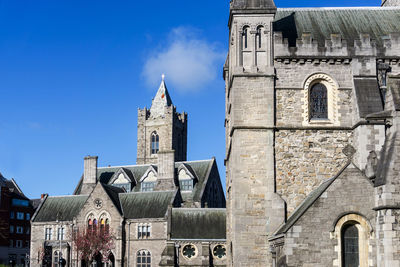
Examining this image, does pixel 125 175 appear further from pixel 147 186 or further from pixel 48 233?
pixel 48 233

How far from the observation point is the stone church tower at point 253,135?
82.2 ft

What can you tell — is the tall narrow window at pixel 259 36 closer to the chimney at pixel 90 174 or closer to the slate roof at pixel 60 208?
the slate roof at pixel 60 208

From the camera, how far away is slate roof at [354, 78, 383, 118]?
83.4 feet

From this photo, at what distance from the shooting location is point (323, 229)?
70.0ft

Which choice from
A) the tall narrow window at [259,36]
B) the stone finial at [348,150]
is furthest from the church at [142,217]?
the stone finial at [348,150]

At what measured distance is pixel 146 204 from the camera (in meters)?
65.6

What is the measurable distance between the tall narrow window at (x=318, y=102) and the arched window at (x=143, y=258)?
39370 millimetres

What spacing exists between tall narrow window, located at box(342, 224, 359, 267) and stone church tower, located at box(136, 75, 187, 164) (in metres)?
77.7

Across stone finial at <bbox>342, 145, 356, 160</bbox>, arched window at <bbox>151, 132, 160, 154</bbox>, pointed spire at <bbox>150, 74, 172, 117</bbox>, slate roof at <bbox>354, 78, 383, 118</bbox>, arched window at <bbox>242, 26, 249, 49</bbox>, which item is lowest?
stone finial at <bbox>342, 145, 356, 160</bbox>

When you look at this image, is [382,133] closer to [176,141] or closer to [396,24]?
[396,24]

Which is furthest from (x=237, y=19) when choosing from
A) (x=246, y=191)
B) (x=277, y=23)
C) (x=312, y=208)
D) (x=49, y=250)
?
(x=49, y=250)

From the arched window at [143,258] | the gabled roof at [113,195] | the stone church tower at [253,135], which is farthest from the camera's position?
the gabled roof at [113,195]

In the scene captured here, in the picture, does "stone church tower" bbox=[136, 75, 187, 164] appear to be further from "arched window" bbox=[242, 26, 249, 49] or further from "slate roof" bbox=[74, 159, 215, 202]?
"arched window" bbox=[242, 26, 249, 49]

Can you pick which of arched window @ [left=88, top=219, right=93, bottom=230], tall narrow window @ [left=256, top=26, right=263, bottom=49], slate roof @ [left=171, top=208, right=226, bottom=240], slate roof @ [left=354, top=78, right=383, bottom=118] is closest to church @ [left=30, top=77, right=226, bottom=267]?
slate roof @ [left=171, top=208, right=226, bottom=240]
